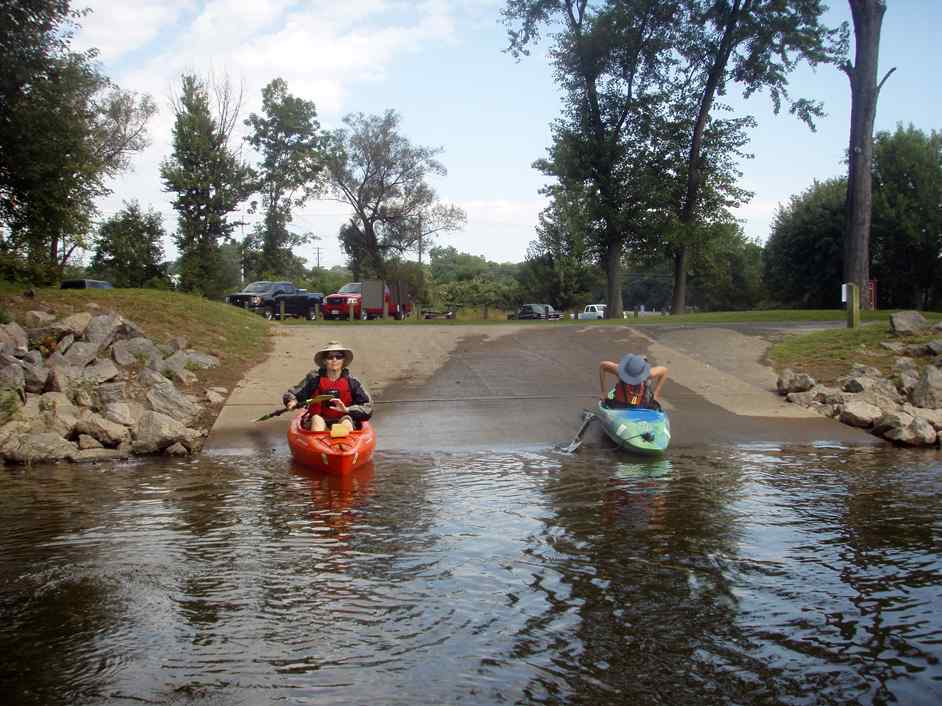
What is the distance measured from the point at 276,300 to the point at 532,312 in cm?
2442

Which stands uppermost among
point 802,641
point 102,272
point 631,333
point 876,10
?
point 876,10

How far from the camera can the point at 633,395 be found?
13.8 metres

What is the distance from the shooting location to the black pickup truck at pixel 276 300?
41156 millimetres

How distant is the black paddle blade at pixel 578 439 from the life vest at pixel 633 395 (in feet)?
2.11

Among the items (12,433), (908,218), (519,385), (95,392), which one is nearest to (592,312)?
(908,218)

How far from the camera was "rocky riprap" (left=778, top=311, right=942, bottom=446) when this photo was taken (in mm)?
14508

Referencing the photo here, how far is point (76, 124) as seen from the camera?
68.1 ft

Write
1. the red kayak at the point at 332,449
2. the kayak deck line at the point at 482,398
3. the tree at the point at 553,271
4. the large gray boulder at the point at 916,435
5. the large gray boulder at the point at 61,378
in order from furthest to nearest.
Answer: the tree at the point at 553,271
the kayak deck line at the point at 482,398
the large gray boulder at the point at 61,378
the large gray boulder at the point at 916,435
the red kayak at the point at 332,449

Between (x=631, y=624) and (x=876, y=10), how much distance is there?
90.7 feet

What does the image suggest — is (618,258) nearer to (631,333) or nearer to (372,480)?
(631,333)

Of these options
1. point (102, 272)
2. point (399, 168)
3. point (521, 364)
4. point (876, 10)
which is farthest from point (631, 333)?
point (399, 168)

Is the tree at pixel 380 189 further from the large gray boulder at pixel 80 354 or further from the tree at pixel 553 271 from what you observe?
the large gray boulder at pixel 80 354

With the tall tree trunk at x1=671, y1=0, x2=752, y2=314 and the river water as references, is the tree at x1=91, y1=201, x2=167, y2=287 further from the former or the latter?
the river water

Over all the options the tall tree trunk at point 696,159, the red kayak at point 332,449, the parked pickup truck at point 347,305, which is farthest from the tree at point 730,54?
the red kayak at point 332,449
